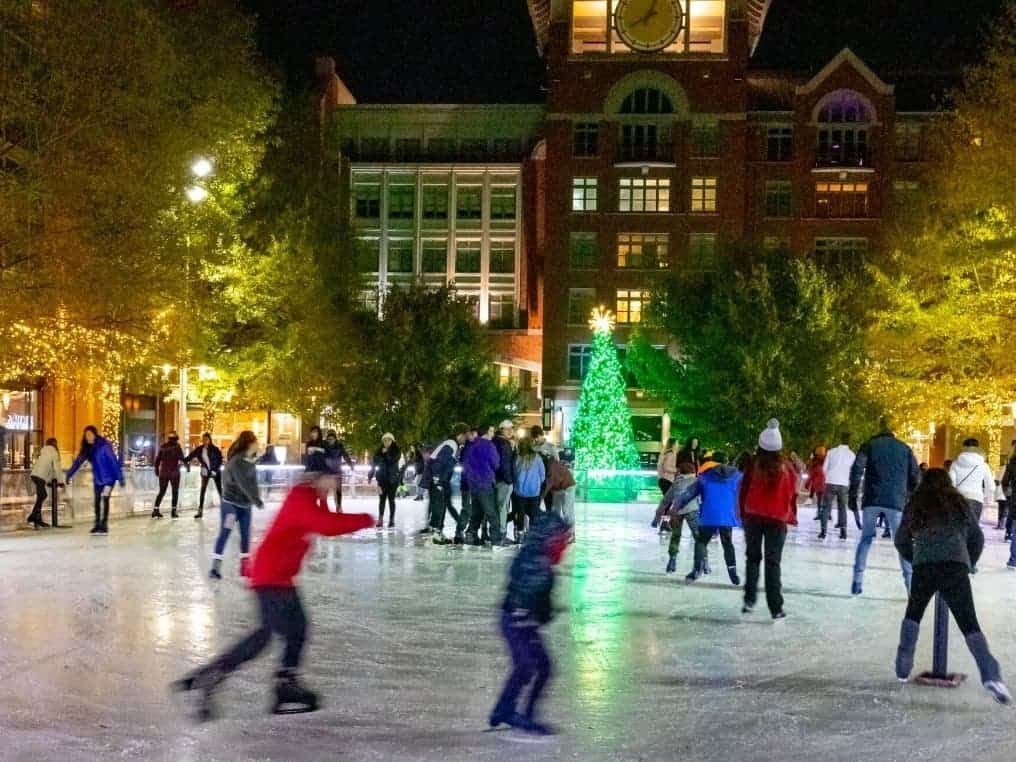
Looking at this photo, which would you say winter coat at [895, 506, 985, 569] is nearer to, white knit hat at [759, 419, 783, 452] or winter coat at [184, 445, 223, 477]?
white knit hat at [759, 419, 783, 452]

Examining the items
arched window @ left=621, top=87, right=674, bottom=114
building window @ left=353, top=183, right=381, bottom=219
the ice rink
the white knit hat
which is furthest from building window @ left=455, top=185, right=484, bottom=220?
the white knit hat

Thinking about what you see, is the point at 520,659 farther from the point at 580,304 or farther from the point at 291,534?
the point at 580,304

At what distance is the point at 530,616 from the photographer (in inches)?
278

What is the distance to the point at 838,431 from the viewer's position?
139 feet

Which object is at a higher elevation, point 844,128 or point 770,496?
A: point 844,128

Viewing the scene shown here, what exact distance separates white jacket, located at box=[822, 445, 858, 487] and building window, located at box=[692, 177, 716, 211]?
1615 inches

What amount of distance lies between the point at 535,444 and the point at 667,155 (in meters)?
45.8

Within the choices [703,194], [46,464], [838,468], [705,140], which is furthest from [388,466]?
[705,140]

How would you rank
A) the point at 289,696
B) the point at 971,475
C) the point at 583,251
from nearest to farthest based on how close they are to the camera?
the point at 289,696 < the point at 971,475 < the point at 583,251

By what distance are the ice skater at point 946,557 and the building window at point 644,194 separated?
180ft

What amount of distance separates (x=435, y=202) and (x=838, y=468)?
4840 cm

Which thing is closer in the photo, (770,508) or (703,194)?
(770,508)

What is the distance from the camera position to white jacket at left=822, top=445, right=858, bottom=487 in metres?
21.9

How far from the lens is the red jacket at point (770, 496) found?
11352 mm
